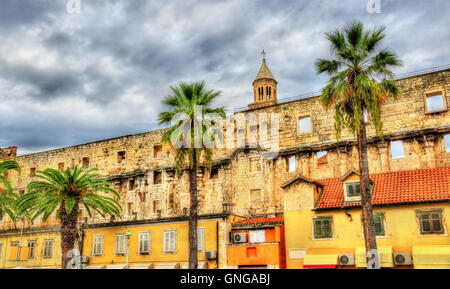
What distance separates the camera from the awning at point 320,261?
25.6 meters

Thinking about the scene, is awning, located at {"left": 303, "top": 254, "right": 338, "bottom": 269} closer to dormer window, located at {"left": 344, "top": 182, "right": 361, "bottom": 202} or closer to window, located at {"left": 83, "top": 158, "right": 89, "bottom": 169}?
dormer window, located at {"left": 344, "top": 182, "right": 361, "bottom": 202}

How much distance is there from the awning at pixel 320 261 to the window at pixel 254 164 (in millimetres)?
11451

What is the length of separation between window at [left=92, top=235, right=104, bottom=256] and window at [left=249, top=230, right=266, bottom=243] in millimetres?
14709

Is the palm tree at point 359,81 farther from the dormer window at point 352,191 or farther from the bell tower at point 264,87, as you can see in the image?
the bell tower at point 264,87

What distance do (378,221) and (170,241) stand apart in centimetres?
1597

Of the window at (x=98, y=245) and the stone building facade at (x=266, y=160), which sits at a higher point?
the stone building facade at (x=266, y=160)

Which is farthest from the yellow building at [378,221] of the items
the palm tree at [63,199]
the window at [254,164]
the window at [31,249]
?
the window at [31,249]

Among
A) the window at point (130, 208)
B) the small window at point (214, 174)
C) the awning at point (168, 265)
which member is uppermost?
the small window at point (214, 174)

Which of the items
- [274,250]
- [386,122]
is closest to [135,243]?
[274,250]

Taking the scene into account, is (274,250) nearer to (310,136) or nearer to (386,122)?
(310,136)

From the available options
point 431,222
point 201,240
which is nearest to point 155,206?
point 201,240

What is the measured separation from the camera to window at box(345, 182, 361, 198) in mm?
27034

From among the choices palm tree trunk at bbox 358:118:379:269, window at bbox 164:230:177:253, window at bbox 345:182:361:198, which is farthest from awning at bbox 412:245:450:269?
window at bbox 164:230:177:253
